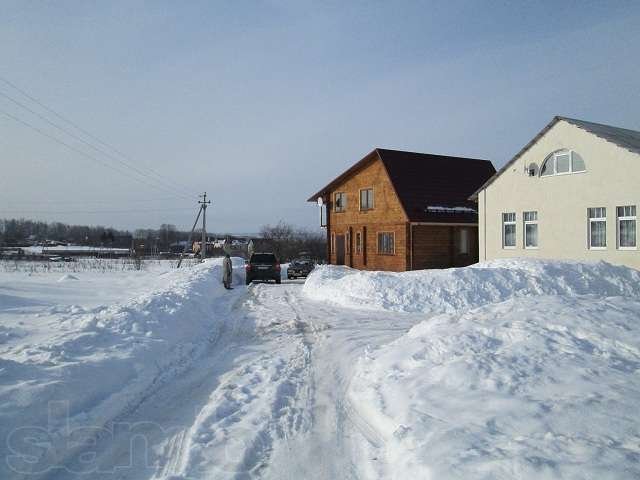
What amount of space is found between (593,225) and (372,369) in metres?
14.2

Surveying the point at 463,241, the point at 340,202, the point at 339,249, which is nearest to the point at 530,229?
the point at 463,241

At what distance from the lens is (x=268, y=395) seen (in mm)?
6086

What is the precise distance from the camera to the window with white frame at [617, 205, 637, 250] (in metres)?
16.1

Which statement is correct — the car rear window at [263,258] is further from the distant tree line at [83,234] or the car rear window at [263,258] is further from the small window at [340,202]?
the distant tree line at [83,234]

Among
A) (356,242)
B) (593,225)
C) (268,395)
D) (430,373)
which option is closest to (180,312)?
(268,395)

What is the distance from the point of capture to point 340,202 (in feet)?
→ 102

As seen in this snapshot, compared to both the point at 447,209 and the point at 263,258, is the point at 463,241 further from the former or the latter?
the point at 263,258

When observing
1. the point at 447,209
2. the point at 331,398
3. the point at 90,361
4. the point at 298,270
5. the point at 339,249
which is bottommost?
the point at 331,398

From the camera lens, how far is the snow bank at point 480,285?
14.1m

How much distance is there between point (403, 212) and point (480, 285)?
11.3m

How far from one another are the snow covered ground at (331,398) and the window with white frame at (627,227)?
9876 millimetres

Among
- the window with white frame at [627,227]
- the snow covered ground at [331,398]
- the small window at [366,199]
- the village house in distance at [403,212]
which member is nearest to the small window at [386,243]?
the village house in distance at [403,212]

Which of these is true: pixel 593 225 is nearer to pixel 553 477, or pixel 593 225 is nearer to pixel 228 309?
pixel 228 309

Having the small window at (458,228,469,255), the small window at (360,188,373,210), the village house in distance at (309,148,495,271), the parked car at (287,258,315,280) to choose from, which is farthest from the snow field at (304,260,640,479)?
the parked car at (287,258,315,280)
